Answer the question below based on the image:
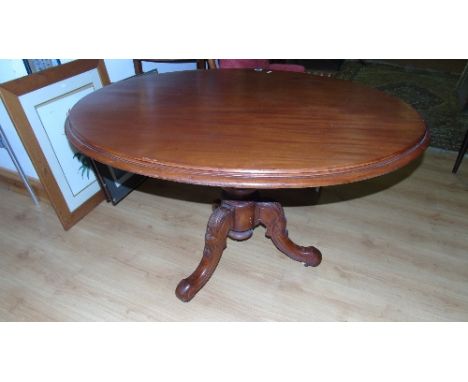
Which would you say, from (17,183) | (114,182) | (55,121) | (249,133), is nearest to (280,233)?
(249,133)

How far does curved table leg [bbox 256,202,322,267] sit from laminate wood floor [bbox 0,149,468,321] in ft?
0.21

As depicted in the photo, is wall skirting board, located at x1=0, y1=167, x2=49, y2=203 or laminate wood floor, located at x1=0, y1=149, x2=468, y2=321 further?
wall skirting board, located at x1=0, y1=167, x2=49, y2=203

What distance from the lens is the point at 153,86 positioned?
1129mm

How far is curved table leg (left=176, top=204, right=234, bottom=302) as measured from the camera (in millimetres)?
1121

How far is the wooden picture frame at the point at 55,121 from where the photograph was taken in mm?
1219

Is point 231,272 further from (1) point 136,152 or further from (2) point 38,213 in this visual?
(2) point 38,213

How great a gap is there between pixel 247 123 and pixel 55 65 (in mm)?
1072

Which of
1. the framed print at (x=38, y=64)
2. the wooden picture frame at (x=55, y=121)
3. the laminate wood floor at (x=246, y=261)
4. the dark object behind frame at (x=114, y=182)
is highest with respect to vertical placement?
the framed print at (x=38, y=64)

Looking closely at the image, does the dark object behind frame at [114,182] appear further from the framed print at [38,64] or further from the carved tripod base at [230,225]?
the carved tripod base at [230,225]

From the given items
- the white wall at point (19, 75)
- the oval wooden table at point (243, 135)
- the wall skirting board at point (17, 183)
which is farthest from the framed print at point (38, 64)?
the wall skirting board at point (17, 183)

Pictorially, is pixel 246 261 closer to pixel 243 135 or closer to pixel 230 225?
pixel 230 225

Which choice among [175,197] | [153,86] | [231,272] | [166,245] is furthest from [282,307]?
[153,86]

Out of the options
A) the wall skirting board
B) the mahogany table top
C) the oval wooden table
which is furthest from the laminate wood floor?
the mahogany table top

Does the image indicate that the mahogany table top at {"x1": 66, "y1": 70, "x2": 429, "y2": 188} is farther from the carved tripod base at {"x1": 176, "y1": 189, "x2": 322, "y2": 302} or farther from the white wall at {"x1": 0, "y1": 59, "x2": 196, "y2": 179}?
the white wall at {"x1": 0, "y1": 59, "x2": 196, "y2": 179}
